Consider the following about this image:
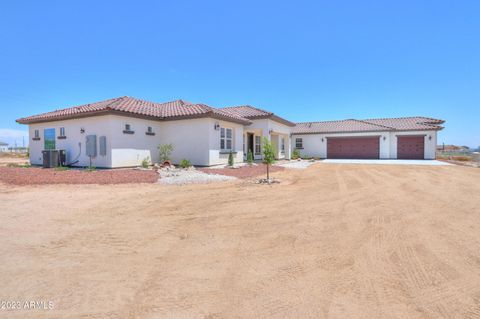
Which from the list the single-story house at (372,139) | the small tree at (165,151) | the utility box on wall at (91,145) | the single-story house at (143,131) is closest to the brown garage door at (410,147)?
the single-story house at (372,139)

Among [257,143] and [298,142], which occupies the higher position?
[298,142]

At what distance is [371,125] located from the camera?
102 feet

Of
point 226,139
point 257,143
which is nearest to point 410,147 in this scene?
point 257,143

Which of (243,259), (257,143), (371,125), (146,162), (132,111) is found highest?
(371,125)

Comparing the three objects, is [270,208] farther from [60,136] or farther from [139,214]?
[60,136]

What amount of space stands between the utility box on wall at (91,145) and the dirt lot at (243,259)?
8.52m

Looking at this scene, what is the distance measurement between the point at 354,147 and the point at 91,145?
91.3 feet

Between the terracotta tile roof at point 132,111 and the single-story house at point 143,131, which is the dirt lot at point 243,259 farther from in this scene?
the terracotta tile roof at point 132,111

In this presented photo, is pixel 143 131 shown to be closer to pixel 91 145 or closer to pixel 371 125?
pixel 91 145

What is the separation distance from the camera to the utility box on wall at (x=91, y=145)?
47.9 feet

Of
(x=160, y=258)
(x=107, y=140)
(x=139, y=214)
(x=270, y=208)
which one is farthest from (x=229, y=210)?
(x=107, y=140)

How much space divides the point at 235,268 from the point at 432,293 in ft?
7.13

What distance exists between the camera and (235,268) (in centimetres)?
319

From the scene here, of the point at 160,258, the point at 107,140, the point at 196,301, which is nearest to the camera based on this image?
the point at 196,301
